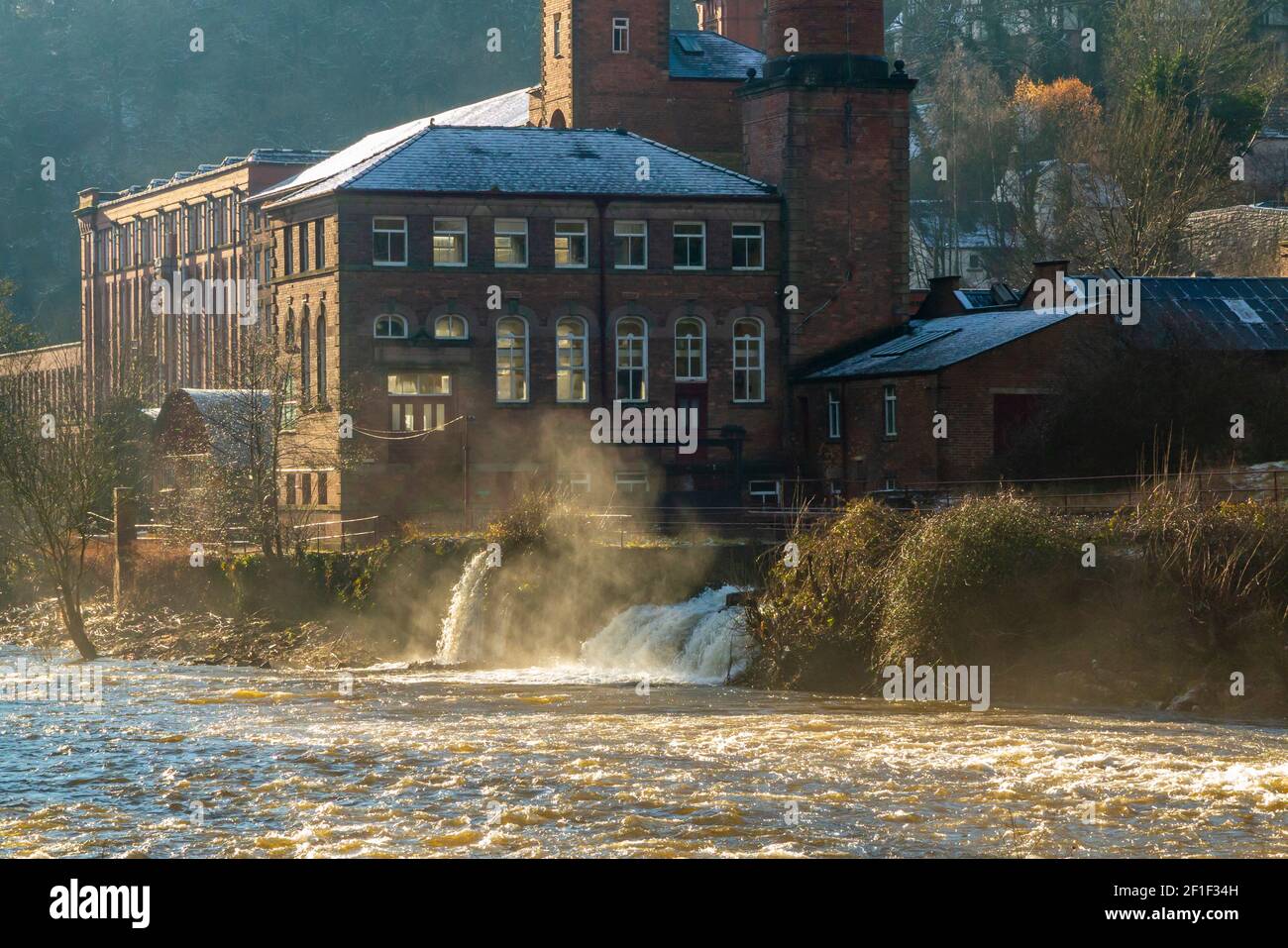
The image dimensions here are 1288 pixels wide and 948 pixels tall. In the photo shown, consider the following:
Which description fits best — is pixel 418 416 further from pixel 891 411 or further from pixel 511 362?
pixel 891 411

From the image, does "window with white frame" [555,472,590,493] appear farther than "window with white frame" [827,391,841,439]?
Yes

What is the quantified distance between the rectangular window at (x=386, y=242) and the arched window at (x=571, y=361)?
490cm

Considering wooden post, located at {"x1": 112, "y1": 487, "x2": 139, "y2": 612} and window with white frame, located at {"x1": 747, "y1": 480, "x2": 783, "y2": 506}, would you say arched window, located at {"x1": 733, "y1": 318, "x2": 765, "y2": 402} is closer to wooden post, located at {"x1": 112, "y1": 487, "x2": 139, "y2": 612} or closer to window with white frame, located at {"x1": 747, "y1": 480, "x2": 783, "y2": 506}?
window with white frame, located at {"x1": 747, "y1": 480, "x2": 783, "y2": 506}

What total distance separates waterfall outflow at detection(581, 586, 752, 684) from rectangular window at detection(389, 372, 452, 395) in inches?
630

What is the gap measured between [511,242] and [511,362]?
3.36 m

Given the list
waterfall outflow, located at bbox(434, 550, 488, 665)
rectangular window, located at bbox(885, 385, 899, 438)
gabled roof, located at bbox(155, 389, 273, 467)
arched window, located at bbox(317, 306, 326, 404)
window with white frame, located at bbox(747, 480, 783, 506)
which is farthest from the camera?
window with white frame, located at bbox(747, 480, 783, 506)

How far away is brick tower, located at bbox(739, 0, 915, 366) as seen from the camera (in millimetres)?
58062

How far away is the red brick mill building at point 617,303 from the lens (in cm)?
5534

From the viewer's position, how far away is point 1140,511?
108 ft

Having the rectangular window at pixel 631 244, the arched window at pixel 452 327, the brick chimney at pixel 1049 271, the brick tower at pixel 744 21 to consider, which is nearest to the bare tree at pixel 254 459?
the arched window at pixel 452 327

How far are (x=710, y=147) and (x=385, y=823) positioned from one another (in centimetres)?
4710

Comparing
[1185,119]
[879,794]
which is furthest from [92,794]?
[1185,119]


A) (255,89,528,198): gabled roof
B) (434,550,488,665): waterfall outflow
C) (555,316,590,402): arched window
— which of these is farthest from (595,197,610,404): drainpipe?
(255,89,528,198): gabled roof

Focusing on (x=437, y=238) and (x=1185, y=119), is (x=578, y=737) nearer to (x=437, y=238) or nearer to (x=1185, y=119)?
(x=437, y=238)
